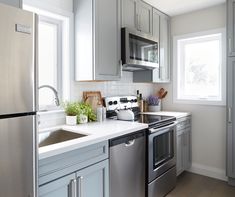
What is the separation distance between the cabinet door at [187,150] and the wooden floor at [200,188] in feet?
0.57

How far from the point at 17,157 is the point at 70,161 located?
18.6 inches

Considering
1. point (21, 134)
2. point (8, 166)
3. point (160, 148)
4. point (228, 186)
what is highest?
point (21, 134)

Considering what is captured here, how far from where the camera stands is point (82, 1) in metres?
2.19

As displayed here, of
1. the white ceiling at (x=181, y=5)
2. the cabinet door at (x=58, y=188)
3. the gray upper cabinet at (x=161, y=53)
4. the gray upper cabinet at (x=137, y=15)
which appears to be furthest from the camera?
the gray upper cabinet at (x=161, y=53)

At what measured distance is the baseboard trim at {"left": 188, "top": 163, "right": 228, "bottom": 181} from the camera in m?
2.95

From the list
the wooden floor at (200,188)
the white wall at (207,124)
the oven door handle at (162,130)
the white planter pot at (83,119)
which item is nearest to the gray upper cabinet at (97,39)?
the white planter pot at (83,119)

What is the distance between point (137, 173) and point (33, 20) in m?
1.63

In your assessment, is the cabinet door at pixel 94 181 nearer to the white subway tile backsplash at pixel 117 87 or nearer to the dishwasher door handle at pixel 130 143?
the dishwasher door handle at pixel 130 143

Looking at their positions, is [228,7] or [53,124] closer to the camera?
[53,124]

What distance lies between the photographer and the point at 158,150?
2.39m

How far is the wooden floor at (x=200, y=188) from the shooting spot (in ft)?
8.37

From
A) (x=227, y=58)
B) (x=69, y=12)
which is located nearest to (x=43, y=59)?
(x=69, y=12)

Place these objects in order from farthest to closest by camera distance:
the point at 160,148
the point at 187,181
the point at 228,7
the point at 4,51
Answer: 1. the point at 187,181
2. the point at 228,7
3. the point at 160,148
4. the point at 4,51

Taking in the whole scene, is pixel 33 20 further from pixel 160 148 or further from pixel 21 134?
pixel 160 148
